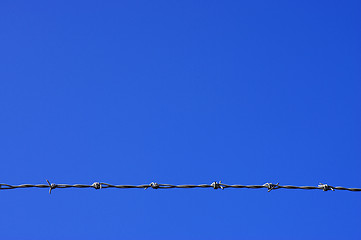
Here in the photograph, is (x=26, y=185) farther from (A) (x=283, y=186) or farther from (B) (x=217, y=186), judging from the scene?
(A) (x=283, y=186)

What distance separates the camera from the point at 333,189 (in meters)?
4.72

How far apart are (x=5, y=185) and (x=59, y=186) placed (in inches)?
23.9

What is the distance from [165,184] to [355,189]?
7.39 feet

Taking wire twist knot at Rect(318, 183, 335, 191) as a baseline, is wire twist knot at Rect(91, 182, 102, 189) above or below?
above

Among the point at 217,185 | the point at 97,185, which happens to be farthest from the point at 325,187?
the point at 97,185

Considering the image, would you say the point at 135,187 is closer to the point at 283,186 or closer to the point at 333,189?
the point at 283,186

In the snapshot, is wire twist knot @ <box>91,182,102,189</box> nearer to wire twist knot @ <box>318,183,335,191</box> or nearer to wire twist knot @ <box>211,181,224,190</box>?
wire twist knot @ <box>211,181,224,190</box>

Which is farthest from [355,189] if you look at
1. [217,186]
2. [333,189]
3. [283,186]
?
[217,186]

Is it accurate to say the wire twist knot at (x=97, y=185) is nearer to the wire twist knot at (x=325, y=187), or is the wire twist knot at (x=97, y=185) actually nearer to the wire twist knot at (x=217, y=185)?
the wire twist knot at (x=217, y=185)

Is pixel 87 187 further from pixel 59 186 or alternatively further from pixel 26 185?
pixel 26 185

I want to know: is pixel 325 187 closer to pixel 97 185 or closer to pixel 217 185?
pixel 217 185

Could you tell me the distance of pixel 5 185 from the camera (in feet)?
14.9

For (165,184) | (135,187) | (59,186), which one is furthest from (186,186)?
(59,186)

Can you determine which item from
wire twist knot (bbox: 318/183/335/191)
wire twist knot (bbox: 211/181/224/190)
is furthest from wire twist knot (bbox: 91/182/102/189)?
wire twist knot (bbox: 318/183/335/191)
